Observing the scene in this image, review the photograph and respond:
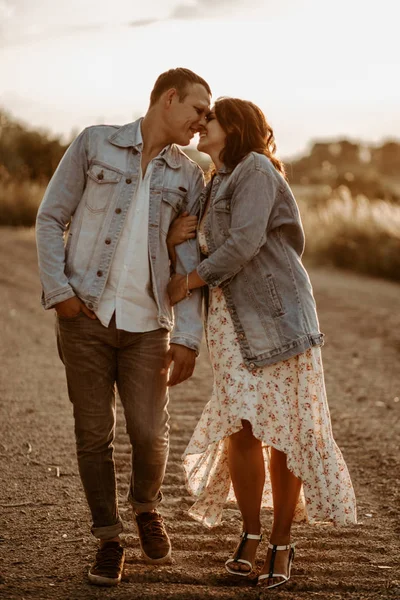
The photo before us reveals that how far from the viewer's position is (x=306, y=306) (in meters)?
4.05

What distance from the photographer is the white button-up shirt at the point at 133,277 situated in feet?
13.0

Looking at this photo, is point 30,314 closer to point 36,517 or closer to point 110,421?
point 36,517

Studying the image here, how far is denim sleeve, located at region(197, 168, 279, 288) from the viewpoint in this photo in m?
3.85

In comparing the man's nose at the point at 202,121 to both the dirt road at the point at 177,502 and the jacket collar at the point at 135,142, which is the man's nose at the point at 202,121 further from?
the dirt road at the point at 177,502

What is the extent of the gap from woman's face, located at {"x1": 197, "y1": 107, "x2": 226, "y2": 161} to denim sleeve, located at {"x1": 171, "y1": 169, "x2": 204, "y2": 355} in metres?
0.19

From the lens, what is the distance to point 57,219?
395 centimetres

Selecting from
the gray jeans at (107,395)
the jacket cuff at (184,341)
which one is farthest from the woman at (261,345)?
the gray jeans at (107,395)

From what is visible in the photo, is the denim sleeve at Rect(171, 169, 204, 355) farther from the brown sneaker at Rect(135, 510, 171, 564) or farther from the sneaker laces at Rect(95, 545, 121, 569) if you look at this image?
the sneaker laces at Rect(95, 545, 121, 569)

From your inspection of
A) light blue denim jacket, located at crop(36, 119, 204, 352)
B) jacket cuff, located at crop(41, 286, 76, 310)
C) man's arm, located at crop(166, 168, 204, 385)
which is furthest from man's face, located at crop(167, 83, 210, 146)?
jacket cuff, located at crop(41, 286, 76, 310)

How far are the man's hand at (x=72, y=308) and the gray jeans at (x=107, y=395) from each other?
0.02 meters

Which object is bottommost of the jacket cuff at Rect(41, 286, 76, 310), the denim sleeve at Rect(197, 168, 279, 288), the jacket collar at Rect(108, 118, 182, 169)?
the jacket cuff at Rect(41, 286, 76, 310)

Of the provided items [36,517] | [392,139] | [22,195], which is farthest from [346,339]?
[392,139]

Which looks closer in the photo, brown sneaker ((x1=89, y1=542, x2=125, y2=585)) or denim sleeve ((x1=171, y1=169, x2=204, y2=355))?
brown sneaker ((x1=89, y1=542, x2=125, y2=585))

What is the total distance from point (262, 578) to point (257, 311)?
1136mm
